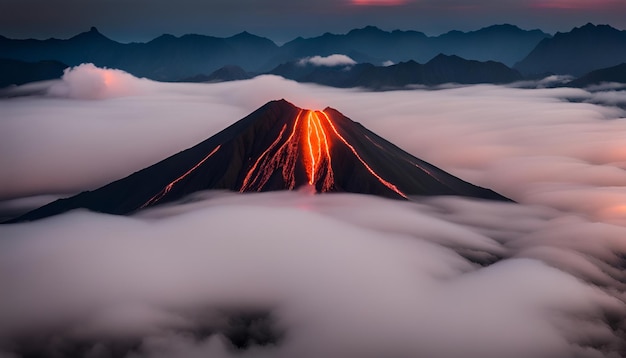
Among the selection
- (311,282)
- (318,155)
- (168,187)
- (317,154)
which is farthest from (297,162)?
(311,282)

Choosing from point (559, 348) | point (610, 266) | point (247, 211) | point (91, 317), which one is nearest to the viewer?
point (559, 348)

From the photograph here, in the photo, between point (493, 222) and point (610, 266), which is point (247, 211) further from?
point (610, 266)

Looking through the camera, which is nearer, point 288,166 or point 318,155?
point 288,166

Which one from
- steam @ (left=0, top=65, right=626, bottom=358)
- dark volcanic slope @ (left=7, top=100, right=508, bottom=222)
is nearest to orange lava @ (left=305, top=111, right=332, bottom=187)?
dark volcanic slope @ (left=7, top=100, right=508, bottom=222)

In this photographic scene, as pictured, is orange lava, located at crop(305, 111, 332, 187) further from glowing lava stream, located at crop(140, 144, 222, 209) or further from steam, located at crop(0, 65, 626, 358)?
glowing lava stream, located at crop(140, 144, 222, 209)

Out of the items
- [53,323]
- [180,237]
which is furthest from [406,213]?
[53,323]

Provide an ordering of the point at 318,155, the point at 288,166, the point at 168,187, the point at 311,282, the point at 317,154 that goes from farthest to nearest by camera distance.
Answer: the point at 168,187 → the point at 318,155 → the point at 317,154 → the point at 288,166 → the point at 311,282

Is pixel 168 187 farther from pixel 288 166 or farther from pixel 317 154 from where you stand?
pixel 317 154

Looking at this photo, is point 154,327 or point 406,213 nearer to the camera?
point 154,327

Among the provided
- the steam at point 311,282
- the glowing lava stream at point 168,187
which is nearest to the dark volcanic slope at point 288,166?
the glowing lava stream at point 168,187
